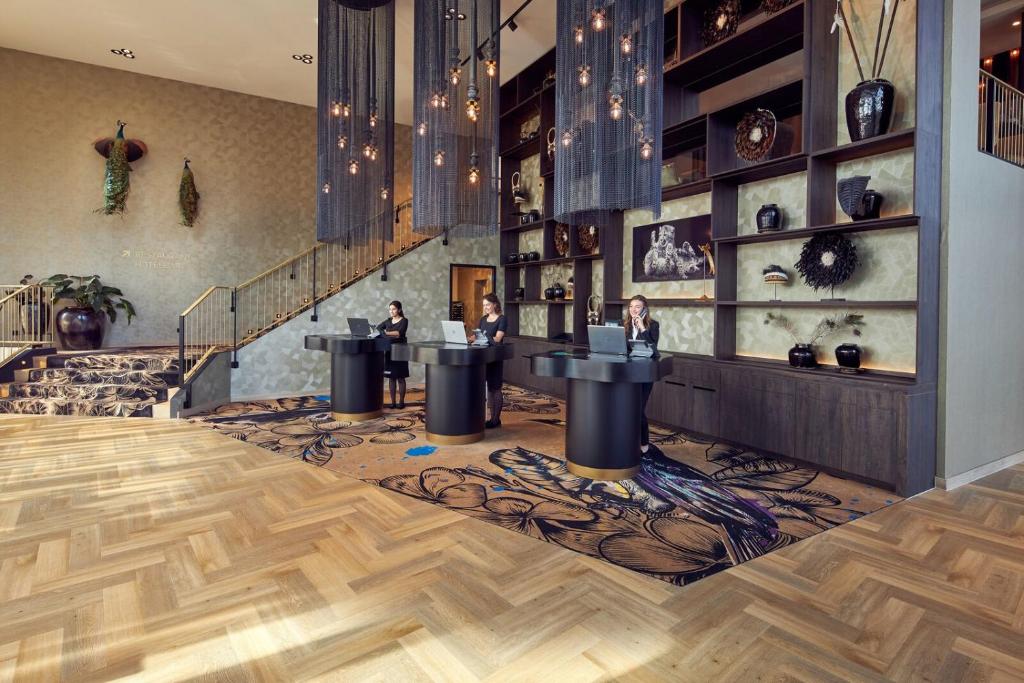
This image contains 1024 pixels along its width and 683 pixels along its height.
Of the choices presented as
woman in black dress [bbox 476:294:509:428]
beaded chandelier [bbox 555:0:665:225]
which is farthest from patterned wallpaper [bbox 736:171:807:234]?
woman in black dress [bbox 476:294:509:428]

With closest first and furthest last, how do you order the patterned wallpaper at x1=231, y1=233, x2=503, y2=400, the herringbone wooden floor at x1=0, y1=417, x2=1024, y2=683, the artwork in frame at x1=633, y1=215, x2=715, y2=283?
the herringbone wooden floor at x1=0, y1=417, x2=1024, y2=683, the artwork in frame at x1=633, y1=215, x2=715, y2=283, the patterned wallpaper at x1=231, y1=233, x2=503, y2=400

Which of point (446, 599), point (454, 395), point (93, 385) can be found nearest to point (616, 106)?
point (454, 395)

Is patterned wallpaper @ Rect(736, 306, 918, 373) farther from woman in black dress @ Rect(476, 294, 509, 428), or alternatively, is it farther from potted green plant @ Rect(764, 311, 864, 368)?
woman in black dress @ Rect(476, 294, 509, 428)

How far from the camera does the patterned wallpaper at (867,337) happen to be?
4328 mm

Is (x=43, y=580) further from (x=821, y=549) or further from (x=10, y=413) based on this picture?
(x=10, y=413)

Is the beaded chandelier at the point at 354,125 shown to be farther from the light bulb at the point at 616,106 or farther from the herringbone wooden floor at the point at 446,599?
the herringbone wooden floor at the point at 446,599

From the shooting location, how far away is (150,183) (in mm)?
Answer: 9195

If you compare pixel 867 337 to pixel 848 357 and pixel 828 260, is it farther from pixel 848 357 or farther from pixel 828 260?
pixel 828 260

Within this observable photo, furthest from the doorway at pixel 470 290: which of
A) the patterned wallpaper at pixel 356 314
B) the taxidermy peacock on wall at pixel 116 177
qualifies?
the taxidermy peacock on wall at pixel 116 177

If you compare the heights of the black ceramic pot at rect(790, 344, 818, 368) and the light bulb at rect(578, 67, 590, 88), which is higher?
the light bulb at rect(578, 67, 590, 88)

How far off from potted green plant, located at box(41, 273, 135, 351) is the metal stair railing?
47.7 inches

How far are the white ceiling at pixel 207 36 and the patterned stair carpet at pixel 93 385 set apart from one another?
185 inches

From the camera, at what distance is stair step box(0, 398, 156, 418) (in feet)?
22.4

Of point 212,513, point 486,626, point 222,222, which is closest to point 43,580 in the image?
point 212,513
